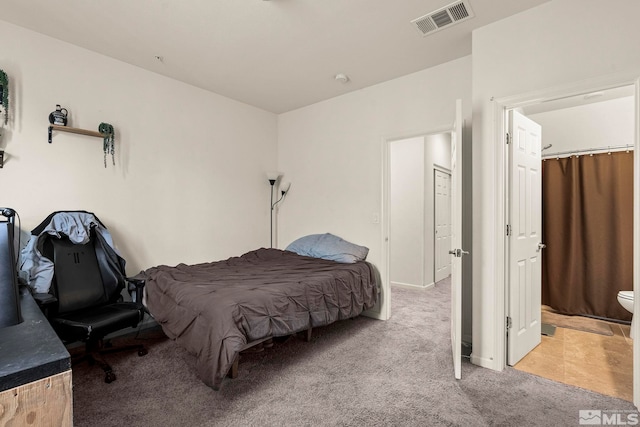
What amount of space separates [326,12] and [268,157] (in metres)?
2.48

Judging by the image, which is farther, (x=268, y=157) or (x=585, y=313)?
(x=268, y=157)

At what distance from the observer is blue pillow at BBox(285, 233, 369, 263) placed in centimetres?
359

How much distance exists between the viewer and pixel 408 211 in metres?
5.26

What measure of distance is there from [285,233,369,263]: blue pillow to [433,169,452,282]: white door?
2.31m

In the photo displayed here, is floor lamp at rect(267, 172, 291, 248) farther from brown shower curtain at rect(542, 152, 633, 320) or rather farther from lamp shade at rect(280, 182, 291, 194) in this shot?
brown shower curtain at rect(542, 152, 633, 320)

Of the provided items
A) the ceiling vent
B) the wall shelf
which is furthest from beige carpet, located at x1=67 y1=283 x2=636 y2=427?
the ceiling vent

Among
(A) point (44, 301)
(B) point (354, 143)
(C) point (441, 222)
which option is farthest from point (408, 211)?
(A) point (44, 301)

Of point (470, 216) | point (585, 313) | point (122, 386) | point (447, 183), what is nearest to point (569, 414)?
point (470, 216)

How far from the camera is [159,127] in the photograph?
3387 millimetres

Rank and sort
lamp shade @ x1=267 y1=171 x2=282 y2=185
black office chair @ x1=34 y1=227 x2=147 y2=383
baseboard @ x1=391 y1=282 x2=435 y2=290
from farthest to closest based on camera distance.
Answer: baseboard @ x1=391 y1=282 x2=435 y2=290
lamp shade @ x1=267 y1=171 x2=282 y2=185
black office chair @ x1=34 y1=227 x2=147 y2=383

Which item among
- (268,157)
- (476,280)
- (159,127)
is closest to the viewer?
(476,280)

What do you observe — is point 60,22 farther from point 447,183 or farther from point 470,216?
point 447,183

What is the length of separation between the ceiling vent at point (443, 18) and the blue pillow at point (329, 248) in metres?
2.23

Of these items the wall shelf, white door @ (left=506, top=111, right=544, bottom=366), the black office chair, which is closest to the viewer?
the black office chair
